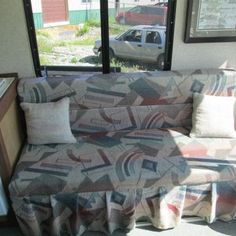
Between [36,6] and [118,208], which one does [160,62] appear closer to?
[36,6]

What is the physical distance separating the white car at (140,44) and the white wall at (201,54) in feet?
0.41

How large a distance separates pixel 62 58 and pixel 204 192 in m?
1.60

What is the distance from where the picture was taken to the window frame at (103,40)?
6.84 ft

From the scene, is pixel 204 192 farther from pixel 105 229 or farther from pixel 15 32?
pixel 15 32

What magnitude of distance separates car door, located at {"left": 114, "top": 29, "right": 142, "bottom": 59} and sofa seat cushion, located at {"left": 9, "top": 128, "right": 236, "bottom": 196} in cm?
77

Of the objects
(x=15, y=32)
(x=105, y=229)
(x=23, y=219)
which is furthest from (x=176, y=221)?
(x=15, y=32)

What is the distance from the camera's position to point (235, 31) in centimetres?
223

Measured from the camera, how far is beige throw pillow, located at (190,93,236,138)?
2.06 meters

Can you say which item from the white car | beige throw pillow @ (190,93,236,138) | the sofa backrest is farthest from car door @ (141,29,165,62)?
beige throw pillow @ (190,93,236,138)

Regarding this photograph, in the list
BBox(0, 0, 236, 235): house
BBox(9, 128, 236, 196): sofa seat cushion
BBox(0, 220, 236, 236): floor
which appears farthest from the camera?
BBox(0, 0, 236, 235): house

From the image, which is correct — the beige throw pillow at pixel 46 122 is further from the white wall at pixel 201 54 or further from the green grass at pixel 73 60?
the white wall at pixel 201 54

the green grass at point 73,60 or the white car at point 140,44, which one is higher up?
the white car at point 140,44

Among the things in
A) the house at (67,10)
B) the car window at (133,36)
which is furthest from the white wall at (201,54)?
the house at (67,10)

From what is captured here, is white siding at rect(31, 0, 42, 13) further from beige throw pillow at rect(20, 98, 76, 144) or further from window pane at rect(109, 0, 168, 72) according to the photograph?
beige throw pillow at rect(20, 98, 76, 144)
